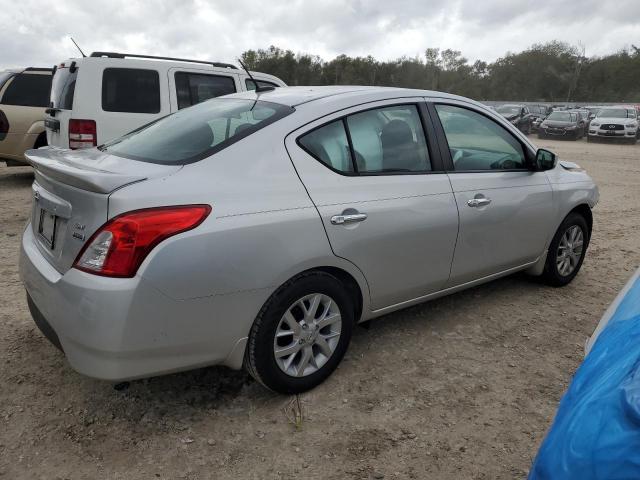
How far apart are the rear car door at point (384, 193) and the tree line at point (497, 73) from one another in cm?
5433

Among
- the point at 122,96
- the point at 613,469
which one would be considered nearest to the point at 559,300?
the point at 613,469

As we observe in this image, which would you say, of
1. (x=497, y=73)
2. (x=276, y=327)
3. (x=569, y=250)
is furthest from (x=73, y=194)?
(x=497, y=73)

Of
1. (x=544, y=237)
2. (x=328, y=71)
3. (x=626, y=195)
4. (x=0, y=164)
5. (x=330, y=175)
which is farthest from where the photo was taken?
(x=328, y=71)

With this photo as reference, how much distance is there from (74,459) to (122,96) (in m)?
5.09

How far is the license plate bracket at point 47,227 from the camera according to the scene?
251cm

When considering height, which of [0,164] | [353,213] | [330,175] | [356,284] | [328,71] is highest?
[328,71]

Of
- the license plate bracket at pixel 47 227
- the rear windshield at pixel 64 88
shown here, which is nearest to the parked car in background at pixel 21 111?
the rear windshield at pixel 64 88

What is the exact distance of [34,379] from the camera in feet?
9.62

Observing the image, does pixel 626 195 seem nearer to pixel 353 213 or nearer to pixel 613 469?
pixel 353 213

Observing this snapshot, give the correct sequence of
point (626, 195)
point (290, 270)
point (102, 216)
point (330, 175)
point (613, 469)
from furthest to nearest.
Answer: point (626, 195)
point (330, 175)
point (290, 270)
point (102, 216)
point (613, 469)

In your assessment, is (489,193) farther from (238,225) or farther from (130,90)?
(130,90)

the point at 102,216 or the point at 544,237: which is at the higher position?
the point at 102,216

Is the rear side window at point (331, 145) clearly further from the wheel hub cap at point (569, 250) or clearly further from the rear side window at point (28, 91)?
the rear side window at point (28, 91)

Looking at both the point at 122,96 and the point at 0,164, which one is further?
the point at 0,164
